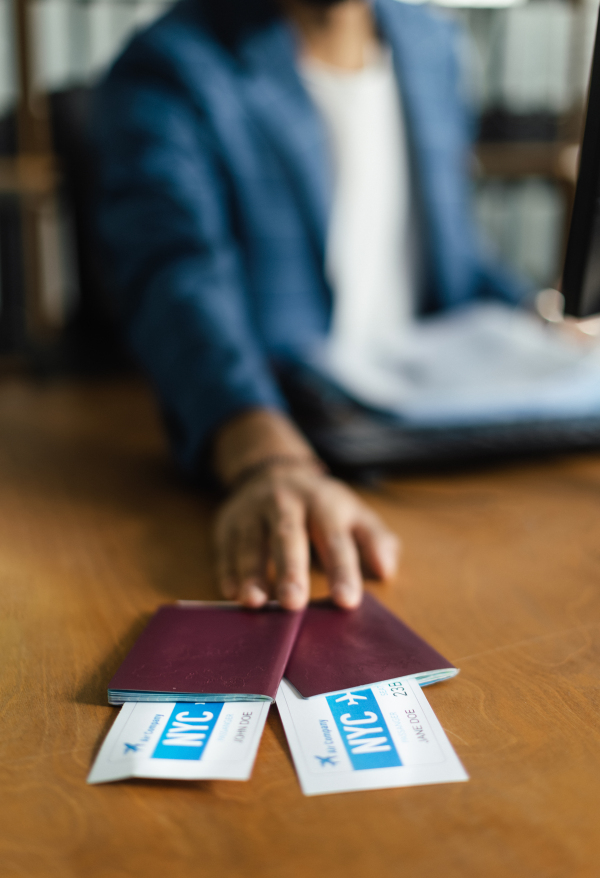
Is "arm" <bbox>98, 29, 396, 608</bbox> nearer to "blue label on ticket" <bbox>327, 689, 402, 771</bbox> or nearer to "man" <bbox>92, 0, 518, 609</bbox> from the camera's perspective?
"man" <bbox>92, 0, 518, 609</bbox>

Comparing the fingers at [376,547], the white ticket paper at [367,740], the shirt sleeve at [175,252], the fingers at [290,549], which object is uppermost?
the shirt sleeve at [175,252]

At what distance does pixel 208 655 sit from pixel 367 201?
875 millimetres

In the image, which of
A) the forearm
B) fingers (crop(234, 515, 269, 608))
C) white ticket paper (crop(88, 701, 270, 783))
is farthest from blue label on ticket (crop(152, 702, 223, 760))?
the forearm

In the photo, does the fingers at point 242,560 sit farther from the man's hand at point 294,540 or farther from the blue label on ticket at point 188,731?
the blue label on ticket at point 188,731

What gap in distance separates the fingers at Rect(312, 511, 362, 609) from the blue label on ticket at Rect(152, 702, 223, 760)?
15 centimetres

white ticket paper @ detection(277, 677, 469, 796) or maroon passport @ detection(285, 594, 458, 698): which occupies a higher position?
white ticket paper @ detection(277, 677, 469, 796)

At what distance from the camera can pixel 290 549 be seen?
575 millimetres

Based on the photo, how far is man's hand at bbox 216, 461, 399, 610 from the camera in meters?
0.55

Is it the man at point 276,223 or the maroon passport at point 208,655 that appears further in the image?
the man at point 276,223

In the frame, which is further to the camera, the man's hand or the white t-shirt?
the white t-shirt

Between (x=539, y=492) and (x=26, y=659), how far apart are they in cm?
51

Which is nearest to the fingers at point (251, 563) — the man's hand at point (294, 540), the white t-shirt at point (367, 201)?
the man's hand at point (294, 540)

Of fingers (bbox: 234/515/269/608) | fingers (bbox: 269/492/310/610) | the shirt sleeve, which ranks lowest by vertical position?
fingers (bbox: 234/515/269/608)

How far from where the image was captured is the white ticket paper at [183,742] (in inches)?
14.5
